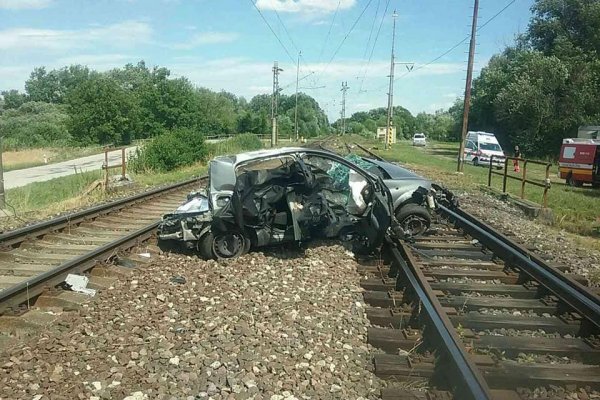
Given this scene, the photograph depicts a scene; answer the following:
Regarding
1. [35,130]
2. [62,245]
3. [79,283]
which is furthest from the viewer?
[35,130]

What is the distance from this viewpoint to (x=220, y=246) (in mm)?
7848

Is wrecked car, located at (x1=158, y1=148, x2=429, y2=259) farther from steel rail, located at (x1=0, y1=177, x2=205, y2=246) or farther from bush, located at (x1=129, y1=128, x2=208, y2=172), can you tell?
bush, located at (x1=129, y1=128, x2=208, y2=172)

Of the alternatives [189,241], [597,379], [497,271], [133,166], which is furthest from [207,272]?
[133,166]

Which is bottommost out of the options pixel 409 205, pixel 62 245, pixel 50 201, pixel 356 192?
pixel 50 201

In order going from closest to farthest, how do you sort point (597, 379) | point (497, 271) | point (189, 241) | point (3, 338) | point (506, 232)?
point (597, 379) < point (3, 338) < point (497, 271) < point (189, 241) < point (506, 232)

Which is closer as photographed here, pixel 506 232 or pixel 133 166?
pixel 506 232

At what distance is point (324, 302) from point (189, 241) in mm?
2823

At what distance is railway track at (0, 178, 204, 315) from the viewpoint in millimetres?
6102

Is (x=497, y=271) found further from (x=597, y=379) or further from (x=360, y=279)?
(x=597, y=379)

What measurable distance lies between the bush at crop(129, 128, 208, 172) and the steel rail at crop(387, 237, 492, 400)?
21782 mm

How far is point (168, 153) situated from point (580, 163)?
20.3 meters

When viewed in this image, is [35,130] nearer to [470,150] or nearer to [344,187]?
[470,150]

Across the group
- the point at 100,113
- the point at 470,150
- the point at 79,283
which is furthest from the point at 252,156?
the point at 100,113

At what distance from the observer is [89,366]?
4.39 metres
